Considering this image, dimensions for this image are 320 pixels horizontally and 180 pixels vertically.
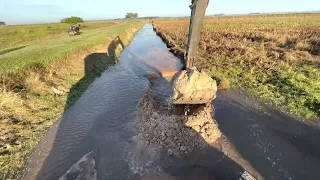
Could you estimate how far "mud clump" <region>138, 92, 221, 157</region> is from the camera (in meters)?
7.67

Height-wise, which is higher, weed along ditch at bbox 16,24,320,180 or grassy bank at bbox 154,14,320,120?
grassy bank at bbox 154,14,320,120

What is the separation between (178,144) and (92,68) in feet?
41.0

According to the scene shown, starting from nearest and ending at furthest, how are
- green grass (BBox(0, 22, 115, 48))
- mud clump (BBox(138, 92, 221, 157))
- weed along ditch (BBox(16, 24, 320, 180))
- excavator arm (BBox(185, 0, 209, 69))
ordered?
weed along ditch (BBox(16, 24, 320, 180))
excavator arm (BBox(185, 0, 209, 69))
mud clump (BBox(138, 92, 221, 157))
green grass (BBox(0, 22, 115, 48))

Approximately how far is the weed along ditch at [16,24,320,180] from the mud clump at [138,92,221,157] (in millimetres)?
32

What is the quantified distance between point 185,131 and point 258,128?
3259mm

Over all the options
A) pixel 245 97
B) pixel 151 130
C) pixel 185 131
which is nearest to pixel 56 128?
pixel 151 130

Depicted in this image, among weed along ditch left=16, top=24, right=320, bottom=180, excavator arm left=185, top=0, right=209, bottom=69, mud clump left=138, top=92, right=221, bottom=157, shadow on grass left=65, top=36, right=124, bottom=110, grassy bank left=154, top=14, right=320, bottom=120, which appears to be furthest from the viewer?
shadow on grass left=65, top=36, right=124, bottom=110

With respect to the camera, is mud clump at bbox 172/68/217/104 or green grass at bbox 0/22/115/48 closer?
mud clump at bbox 172/68/217/104

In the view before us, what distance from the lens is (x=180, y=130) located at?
7.86m

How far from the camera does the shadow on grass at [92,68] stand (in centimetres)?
1290

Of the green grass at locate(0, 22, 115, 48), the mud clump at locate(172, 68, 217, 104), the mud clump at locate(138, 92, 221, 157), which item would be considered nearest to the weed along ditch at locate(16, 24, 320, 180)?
the mud clump at locate(138, 92, 221, 157)

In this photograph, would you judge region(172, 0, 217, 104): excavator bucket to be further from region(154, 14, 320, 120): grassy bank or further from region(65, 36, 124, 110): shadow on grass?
region(65, 36, 124, 110): shadow on grass

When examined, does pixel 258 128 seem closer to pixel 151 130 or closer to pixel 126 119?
pixel 151 130

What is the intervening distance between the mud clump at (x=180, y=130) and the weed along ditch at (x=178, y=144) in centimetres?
3
